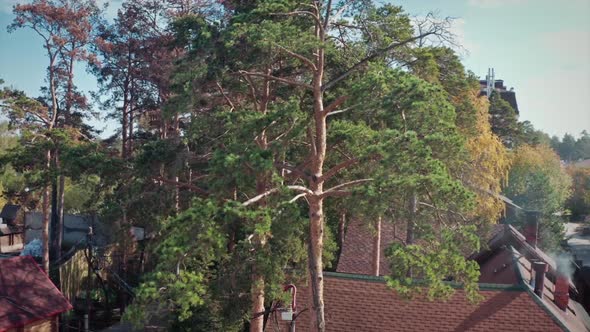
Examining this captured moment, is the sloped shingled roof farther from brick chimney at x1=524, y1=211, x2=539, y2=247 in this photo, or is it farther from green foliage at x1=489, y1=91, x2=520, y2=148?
green foliage at x1=489, y1=91, x2=520, y2=148

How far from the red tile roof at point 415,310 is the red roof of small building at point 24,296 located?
295 inches

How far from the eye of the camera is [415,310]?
506 inches

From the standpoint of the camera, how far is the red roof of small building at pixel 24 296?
14.8m

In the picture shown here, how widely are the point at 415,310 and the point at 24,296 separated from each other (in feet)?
36.1

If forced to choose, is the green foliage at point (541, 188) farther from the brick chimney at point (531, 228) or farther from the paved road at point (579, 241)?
the brick chimney at point (531, 228)

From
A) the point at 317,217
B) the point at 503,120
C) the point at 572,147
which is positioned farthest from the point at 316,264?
the point at 572,147

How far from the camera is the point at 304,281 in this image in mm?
13844

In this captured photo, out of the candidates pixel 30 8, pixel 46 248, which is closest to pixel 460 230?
pixel 46 248

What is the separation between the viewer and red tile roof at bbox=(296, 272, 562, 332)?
39.8 ft

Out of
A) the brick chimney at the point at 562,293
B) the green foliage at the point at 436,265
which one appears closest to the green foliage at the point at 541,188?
the brick chimney at the point at 562,293

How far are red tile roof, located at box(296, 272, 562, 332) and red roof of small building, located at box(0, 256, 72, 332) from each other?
749 centimetres

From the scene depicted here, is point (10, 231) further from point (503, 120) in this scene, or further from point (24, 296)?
point (503, 120)

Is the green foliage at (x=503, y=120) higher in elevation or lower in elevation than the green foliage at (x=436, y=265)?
higher

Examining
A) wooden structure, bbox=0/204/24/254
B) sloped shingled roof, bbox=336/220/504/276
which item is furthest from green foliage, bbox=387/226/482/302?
wooden structure, bbox=0/204/24/254
